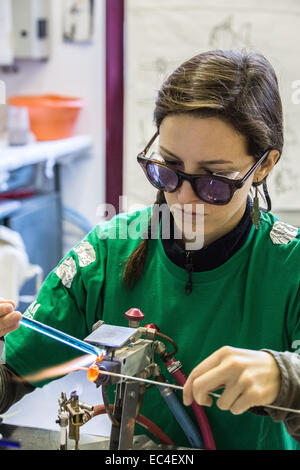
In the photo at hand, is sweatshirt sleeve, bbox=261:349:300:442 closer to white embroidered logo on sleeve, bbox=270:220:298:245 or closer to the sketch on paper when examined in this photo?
white embroidered logo on sleeve, bbox=270:220:298:245

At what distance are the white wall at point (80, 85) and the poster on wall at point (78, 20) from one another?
3 centimetres

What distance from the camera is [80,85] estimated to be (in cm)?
324

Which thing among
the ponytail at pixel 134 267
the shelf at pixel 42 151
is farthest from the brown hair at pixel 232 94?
the shelf at pixel 42 151

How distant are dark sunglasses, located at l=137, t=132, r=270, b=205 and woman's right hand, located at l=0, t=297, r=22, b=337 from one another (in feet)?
1.10

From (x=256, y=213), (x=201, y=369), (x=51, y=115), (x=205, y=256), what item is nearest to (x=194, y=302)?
(x=205, y=256)

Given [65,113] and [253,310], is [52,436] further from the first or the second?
[65,113]

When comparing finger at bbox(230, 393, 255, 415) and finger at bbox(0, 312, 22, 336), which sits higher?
finger at bbox(0, 312, 22, 336)

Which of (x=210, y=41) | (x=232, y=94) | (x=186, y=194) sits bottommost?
(x=186, y=194)

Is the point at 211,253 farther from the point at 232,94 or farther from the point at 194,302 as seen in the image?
the point at 232,94

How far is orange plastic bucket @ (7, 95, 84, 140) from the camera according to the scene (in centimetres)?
299

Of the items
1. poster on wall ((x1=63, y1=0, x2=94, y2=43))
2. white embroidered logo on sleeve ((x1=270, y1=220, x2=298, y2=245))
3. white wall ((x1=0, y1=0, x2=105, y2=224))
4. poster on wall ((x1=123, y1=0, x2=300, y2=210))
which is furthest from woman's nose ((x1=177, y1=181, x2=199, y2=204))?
poster on wall ((x1=63, y1=0, x2=94, y2=43))

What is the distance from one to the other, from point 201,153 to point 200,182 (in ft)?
0.16
